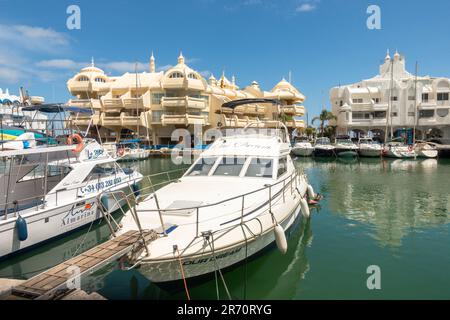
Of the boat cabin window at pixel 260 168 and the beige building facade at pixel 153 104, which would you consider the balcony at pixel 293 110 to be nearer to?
the beige building facade at pixel 153 104

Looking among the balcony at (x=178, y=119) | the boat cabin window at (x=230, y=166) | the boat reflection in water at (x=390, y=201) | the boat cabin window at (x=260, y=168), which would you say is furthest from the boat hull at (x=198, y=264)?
the balcony at (x=178, y=119)

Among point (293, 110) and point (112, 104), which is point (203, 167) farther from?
point (293, 110)

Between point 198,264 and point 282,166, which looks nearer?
point 198,264

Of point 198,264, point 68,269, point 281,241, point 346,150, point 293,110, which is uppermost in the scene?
point 293,110

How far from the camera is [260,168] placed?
10.0 m

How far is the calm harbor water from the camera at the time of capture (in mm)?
6742

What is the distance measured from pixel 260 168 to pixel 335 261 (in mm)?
3554

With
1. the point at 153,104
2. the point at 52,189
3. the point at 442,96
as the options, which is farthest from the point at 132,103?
the point at 442,96

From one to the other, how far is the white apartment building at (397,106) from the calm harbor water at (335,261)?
46658 millimetres

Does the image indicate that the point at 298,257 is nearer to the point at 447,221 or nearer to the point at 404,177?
the point at 447,221

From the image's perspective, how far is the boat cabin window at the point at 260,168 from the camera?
32.1 feet

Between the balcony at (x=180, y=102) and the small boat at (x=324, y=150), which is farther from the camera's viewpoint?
the balcony at (x=180, y=102)

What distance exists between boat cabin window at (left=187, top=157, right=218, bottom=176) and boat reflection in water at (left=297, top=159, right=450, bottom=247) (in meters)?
6.14
